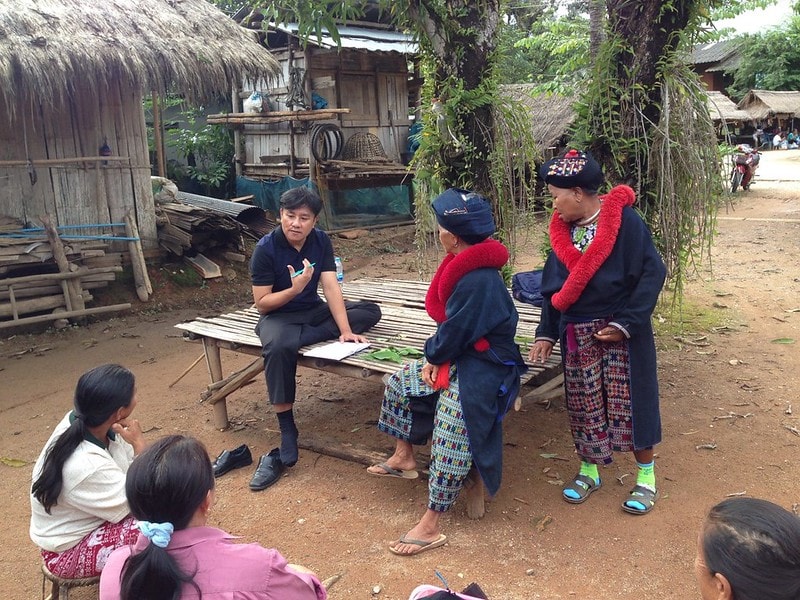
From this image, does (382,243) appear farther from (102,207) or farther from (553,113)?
(553,113)

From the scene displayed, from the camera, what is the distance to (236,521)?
3.42 m

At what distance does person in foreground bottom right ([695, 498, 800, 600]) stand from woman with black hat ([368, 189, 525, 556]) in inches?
57.6

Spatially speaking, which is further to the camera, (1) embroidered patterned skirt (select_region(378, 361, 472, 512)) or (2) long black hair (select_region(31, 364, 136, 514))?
(1) embroidered patterned skirt (select_region(378, 361, 472, 512))

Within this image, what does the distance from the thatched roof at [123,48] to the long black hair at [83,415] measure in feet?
15.9

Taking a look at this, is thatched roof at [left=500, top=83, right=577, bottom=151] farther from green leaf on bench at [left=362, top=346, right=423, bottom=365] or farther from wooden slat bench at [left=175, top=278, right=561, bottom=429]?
green leaf on bench at [left=362, top=346, right=423, bottom=365]

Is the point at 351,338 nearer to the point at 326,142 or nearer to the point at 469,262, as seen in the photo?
the point at 469,262

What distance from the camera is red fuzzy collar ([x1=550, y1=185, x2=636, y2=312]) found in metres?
3.04

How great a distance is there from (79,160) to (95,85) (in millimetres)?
857

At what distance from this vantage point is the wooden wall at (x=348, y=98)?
11969 millimetres

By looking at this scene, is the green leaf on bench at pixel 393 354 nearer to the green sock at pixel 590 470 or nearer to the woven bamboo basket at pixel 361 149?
the green sock at pixel 590 470

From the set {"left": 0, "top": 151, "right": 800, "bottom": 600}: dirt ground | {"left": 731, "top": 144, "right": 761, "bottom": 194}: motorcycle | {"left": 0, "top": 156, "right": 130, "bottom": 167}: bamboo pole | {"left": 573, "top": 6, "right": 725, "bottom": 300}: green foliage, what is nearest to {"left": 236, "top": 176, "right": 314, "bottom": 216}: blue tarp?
{"left": 0, "top": 156, "right": 130, "bottom": 167}: bamboo pole

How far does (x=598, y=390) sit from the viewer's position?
3.22m

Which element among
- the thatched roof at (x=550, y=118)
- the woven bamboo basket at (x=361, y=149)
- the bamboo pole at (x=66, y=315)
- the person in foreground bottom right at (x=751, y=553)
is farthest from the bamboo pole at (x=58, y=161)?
the thatched roof at (x=550, y=118)

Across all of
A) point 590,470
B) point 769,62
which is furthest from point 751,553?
point 769,62
